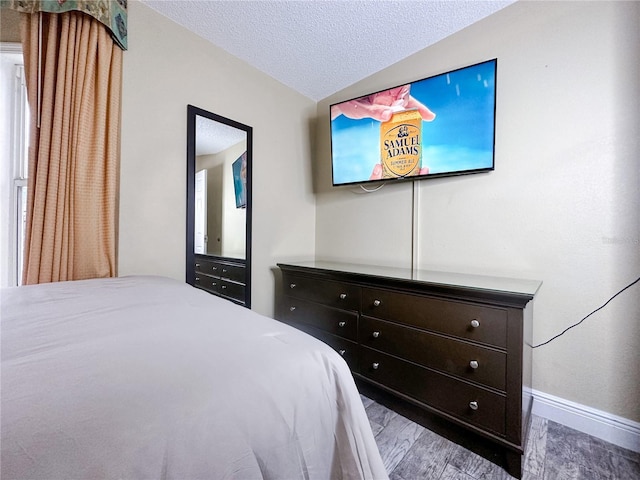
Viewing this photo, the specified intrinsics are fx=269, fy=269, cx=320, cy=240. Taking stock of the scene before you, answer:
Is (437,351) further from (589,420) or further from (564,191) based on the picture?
(564,191)

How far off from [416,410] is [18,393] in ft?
5.66

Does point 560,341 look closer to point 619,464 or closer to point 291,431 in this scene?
point 619,464

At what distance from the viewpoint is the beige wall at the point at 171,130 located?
5.36ft

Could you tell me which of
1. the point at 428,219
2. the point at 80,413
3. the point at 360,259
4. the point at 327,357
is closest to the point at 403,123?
the point at 428,219

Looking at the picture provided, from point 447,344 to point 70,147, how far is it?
2.24m

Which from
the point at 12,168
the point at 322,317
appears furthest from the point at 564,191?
the point at 12,168

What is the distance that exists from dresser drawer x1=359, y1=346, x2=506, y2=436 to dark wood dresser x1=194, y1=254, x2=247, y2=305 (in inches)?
44.1

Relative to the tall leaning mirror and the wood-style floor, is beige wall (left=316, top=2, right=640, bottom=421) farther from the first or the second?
the tall leaning mirror

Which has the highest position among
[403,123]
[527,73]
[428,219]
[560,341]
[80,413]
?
[527,73]

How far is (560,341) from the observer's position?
1.57m

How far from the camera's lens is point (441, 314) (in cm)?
142

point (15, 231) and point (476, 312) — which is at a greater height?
point (15, 231)

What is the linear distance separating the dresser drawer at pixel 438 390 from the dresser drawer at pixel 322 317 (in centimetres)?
Result: 16

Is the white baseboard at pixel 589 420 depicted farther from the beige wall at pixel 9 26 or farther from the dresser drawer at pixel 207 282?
the beige wall at pixel 9 26
